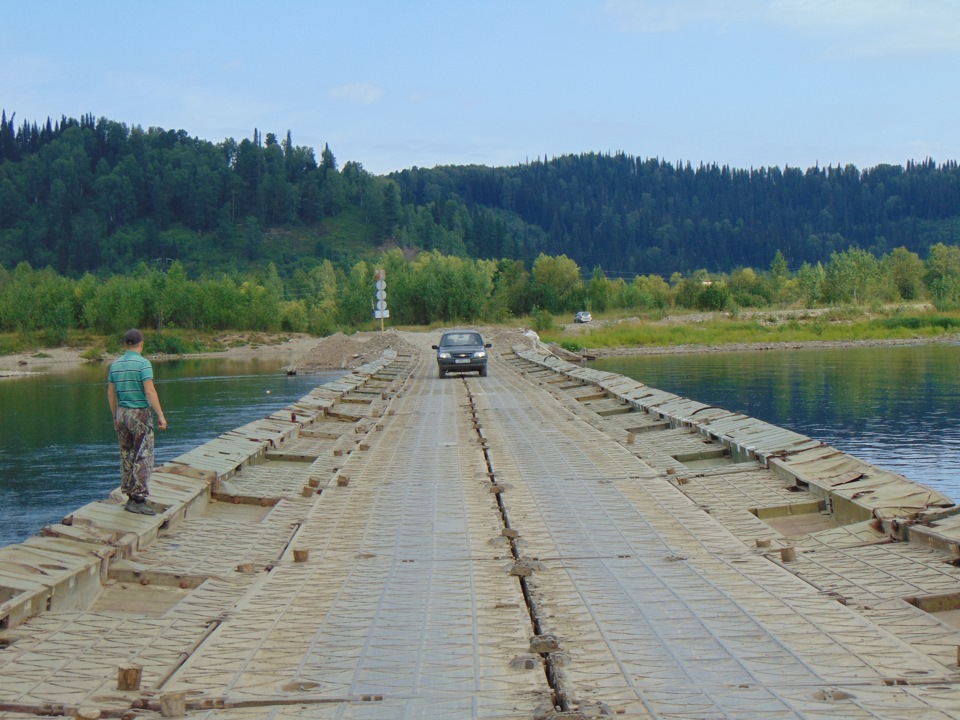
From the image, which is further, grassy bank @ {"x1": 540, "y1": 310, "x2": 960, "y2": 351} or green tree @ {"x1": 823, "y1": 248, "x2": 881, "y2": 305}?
green tree @ {"x1": 823, "y1": 248, "x2": 881, "y2": 305}

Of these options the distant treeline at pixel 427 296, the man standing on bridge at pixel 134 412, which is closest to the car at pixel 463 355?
the man standing on bridge at pixel 134 412

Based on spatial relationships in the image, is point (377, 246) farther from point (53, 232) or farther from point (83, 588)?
point (83, 588)

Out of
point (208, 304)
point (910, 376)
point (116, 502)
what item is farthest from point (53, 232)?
point (116, 502)

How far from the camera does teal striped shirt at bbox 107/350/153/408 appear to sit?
9.98 metres

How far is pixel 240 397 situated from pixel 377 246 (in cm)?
12776

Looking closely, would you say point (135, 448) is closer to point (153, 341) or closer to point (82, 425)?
point (82, 425)

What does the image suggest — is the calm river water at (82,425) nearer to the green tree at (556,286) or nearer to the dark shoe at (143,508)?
the dark shoe at (143,508)

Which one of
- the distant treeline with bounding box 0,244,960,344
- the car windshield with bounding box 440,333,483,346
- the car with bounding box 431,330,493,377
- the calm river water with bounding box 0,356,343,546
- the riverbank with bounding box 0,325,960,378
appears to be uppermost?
the distant treeline with bounding box 0,244,960,344

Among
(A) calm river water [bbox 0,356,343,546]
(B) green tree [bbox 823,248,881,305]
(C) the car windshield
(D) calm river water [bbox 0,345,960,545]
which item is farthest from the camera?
(B) green tree [bbox 823,248,881,305]

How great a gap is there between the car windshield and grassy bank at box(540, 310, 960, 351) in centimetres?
3350

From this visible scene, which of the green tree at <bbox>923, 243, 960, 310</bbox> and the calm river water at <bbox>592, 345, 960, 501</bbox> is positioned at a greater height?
the green tree at <bbox>923, 243, 960, 310</bbox>

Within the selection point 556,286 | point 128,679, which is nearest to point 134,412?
point 128,679

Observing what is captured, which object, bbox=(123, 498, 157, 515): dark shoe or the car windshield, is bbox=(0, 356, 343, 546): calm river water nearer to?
the car windshield

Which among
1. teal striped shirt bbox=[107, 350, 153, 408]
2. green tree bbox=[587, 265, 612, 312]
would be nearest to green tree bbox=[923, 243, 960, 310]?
green tree bbox=[587, 265, 612, 312]
